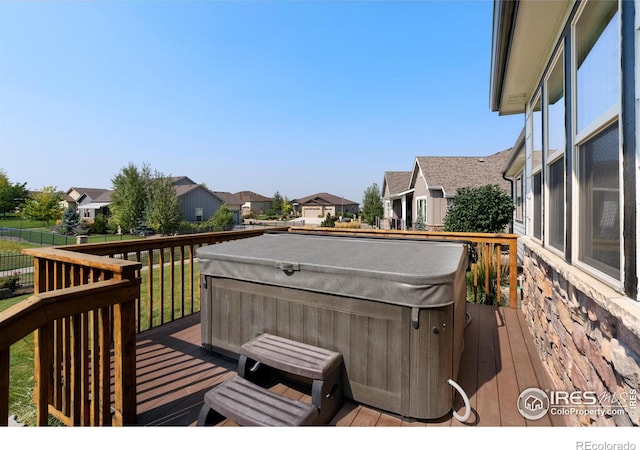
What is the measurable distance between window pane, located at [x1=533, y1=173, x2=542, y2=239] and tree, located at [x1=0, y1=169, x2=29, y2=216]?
45.2 m

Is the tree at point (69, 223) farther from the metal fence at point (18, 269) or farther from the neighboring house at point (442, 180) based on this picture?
the neighboring house at point (442, 180)

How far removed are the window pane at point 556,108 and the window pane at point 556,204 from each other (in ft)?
0.46

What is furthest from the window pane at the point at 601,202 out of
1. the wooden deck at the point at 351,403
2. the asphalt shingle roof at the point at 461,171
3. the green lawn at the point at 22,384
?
the asphalt shingle roof at the point at 461,171

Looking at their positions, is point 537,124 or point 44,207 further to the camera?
point 44,207

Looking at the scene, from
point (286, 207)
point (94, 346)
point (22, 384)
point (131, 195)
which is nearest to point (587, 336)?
point (94, 346)

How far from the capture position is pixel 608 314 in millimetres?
1287

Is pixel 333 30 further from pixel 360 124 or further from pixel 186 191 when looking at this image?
pixel 186 191

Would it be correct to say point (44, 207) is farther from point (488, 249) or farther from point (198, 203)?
point (488, 249)

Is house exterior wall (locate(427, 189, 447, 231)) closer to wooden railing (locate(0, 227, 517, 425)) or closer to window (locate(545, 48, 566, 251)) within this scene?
window (locate(545, 48, 566, 251))

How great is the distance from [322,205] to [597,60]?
48447mm

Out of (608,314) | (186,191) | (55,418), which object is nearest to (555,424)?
(608,314)

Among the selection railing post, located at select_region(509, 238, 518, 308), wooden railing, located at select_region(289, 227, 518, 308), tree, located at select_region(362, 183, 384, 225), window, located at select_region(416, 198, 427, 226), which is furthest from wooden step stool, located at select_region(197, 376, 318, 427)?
tree, located at select_region(362, 183, 384, 225)

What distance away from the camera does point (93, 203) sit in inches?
1484

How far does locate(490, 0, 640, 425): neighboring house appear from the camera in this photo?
3.94ft
